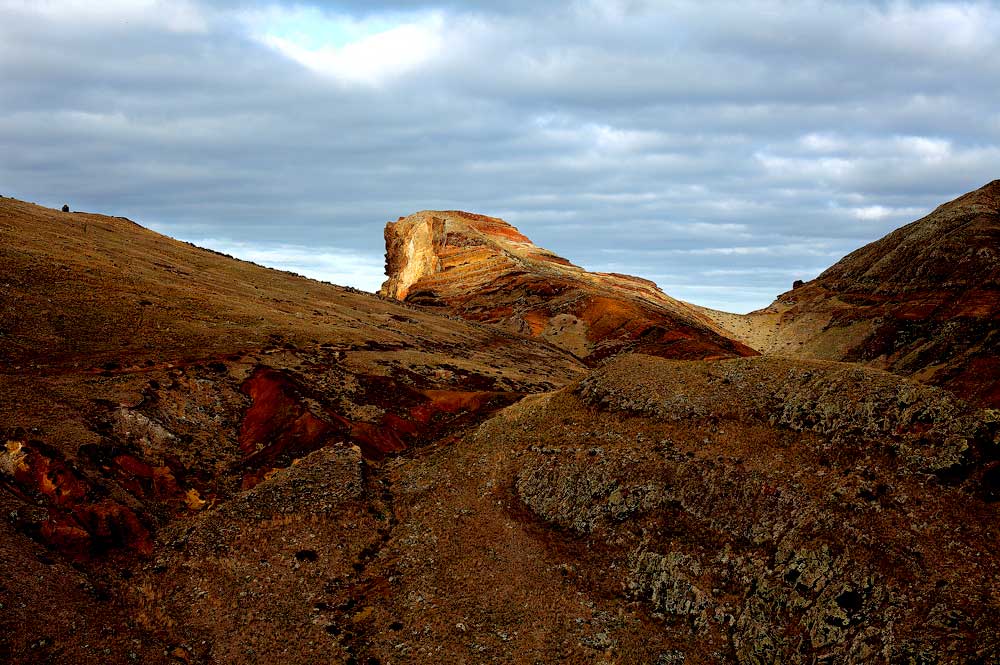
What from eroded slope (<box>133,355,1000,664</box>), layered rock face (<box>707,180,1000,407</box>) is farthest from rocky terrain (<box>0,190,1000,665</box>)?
layered rock face (<box>707,180,1000,407</box>)

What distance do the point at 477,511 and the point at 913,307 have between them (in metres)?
79.1

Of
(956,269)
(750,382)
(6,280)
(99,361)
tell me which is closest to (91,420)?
(99,361)

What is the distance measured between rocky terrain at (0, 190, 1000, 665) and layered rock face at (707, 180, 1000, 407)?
2547 cm

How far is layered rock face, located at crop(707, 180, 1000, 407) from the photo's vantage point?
6862cm

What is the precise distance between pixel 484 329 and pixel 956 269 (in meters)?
64.7

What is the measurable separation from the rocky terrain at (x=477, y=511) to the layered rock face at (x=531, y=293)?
50678mm

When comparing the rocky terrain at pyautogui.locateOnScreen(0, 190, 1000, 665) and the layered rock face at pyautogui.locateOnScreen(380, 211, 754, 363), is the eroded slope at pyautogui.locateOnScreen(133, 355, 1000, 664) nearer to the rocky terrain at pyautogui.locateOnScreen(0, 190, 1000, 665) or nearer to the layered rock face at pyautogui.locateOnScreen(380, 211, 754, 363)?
the rocky terrain at pyautogui.locateOnScreen(0, 190, 1000, 665)

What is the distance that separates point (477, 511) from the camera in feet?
101

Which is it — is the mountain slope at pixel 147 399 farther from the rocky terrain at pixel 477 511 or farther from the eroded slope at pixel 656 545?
the eroded slope at pixel 656 545

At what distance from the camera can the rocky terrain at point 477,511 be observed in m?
21.1

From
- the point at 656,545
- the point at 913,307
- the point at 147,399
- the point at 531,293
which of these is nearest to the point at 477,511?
the point at 656,545

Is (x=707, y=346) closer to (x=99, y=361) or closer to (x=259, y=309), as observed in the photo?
(x=259, y=309)

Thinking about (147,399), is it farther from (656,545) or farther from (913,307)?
(913,307)

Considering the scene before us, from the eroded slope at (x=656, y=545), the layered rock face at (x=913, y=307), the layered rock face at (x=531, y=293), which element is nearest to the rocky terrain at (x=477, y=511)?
the eroded slope at (x=656, y=545)
